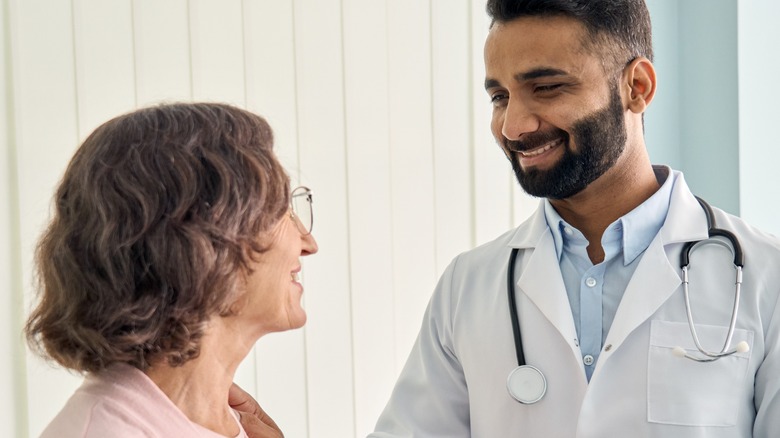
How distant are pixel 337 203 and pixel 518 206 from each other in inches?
21.8

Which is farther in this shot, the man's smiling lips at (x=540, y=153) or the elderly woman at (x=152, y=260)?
the man's smiling lips at (x=540, y=153)

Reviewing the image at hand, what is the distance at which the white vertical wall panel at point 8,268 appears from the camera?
161 cm

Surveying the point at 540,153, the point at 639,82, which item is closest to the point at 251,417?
the point at 540,153

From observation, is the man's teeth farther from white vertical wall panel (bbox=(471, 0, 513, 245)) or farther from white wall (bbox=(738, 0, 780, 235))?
white wall (bbox=(738, 0, 780, 235))

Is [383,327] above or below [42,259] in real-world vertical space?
below

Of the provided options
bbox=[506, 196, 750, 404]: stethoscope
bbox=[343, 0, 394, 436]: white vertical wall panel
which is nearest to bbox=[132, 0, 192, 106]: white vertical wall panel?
bbox=[343, 0, 394, 436]: white vertical wall panel

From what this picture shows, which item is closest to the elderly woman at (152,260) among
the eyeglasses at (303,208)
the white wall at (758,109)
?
the eyeglasses at (303,208)

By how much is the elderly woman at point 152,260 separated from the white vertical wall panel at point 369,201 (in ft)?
2.95

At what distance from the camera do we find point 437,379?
159 centimetres

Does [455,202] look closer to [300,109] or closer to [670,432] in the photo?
[300,109]

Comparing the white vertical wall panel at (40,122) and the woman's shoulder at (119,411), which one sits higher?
the white vertical wall panel at (40,122)

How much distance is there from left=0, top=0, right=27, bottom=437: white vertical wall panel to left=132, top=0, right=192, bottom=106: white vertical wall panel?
24cm

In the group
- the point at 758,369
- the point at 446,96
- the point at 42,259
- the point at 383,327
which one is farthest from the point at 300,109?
the point at 758,369

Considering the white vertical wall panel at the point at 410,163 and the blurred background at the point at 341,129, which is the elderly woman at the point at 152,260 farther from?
the white vertical wall panel at the point at 410,163
